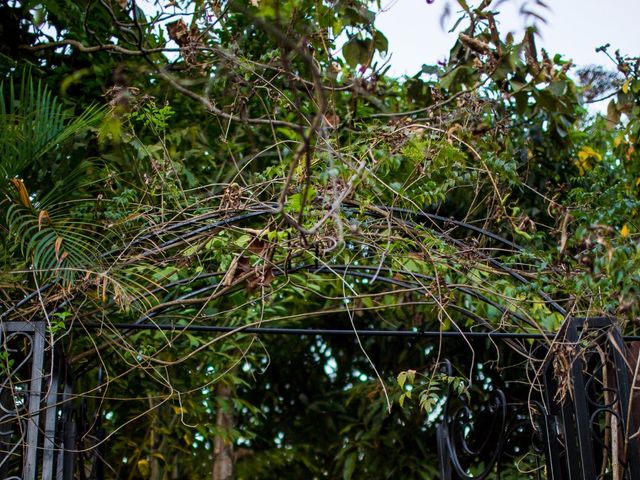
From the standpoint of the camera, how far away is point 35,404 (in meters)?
3.02

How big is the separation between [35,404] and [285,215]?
1.27 metres

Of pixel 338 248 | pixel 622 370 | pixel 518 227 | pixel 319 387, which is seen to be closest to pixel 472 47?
pixel 518 227

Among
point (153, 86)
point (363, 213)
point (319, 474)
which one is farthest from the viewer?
point (319, 474)

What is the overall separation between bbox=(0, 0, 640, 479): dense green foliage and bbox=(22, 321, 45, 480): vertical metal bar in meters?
0.10

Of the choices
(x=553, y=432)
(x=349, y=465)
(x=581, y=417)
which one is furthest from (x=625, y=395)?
(x=349, y=465)

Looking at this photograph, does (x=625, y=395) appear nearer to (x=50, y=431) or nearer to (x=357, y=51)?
(x=357, y=51)

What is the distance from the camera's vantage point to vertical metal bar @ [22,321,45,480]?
9.68 ft

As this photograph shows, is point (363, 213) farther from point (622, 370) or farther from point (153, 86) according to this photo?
point (153, 86)

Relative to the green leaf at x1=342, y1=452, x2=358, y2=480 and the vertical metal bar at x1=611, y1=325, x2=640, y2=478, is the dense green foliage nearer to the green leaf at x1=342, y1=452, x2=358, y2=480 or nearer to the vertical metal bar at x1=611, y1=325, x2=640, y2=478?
the green leaf at x1=342, y1=452, x2=358, y2=480

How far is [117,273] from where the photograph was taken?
10.6 ft

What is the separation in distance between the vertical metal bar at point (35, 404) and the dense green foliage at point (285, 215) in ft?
0.34

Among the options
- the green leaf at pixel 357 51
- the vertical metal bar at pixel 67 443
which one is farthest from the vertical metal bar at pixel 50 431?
the green leaf at pixel 357 51

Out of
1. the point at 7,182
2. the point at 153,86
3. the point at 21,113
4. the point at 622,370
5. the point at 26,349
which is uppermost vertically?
the point at 153,86

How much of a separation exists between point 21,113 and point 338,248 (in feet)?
4.49
